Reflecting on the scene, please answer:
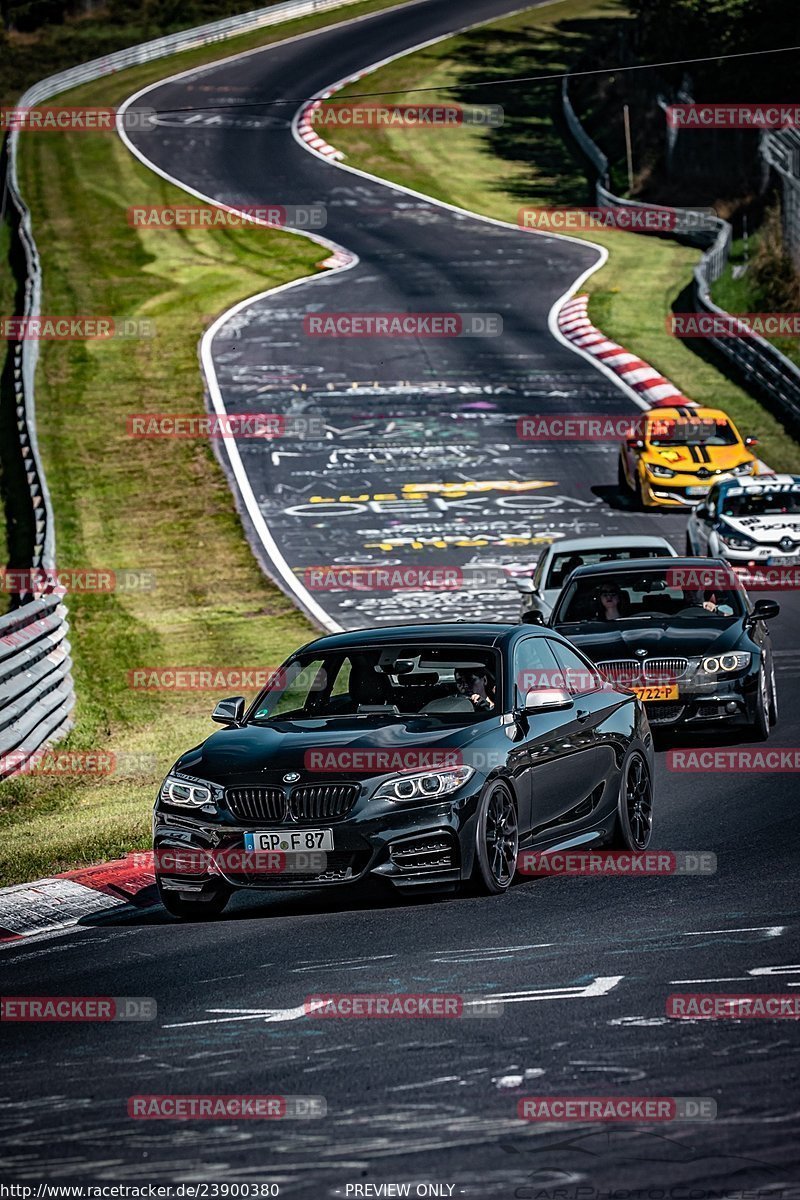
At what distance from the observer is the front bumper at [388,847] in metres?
9.36

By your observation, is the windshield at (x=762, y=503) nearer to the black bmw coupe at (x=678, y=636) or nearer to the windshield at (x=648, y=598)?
the black bmw coupe at (x=678, y=636)

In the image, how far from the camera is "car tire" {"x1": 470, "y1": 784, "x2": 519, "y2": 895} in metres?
A: 9.57

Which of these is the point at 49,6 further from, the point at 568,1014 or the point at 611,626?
the point at 568,1014

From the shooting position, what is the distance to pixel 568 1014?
7266 millimetres

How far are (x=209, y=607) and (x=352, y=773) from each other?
1729 centimetres

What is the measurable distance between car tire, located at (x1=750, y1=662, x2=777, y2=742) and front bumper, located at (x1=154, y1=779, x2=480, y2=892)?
6.36m

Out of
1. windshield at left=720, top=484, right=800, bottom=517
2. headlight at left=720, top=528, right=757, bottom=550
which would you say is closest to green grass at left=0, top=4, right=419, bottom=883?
headlight at left=720, top=528, right=757, bottom=550

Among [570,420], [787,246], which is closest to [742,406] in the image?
[570,420]

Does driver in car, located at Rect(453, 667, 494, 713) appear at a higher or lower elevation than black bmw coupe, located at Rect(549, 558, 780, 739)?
higher

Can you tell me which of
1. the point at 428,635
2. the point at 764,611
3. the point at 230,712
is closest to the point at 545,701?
the point at 428,635

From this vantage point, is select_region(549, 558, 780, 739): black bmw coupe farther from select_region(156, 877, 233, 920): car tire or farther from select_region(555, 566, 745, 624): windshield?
select_region(156, 877, 233, 920): car tire

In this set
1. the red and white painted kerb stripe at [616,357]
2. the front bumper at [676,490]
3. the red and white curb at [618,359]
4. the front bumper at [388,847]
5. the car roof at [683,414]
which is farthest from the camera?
the red and white painted kerb stripe at [616,357]

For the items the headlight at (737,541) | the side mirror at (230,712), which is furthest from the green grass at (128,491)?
the headlight at (737,541)

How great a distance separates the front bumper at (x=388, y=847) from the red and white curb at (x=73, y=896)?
1112mm
